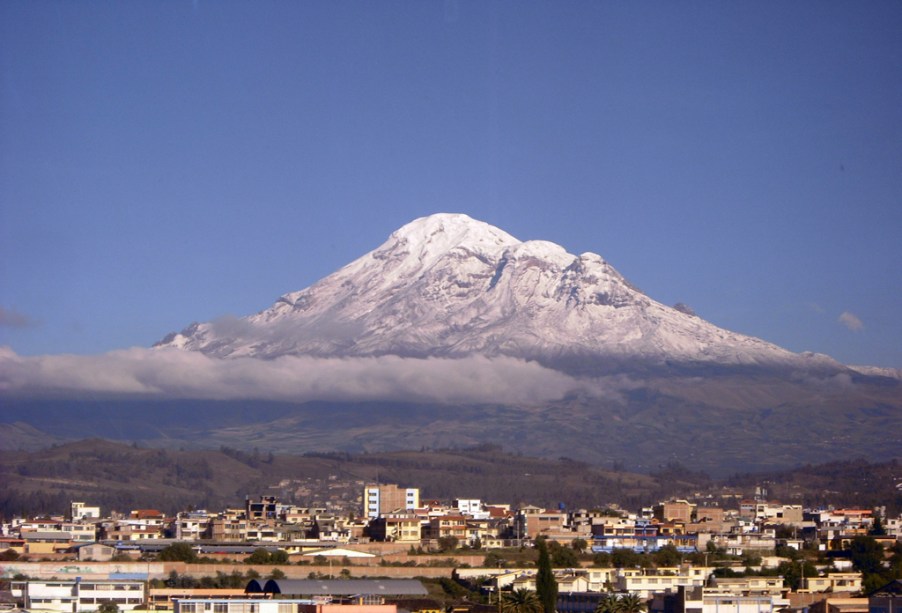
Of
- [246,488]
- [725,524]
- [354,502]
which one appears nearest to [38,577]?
[725,524]

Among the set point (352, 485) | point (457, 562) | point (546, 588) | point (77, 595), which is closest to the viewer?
point (546, 588)

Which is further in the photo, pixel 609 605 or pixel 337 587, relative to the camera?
pixel 337 587

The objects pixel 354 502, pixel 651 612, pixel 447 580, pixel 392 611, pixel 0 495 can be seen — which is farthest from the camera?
pixel 354 502

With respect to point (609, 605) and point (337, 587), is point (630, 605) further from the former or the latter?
point (337, 587)

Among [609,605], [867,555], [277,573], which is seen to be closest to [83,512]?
[277,573]

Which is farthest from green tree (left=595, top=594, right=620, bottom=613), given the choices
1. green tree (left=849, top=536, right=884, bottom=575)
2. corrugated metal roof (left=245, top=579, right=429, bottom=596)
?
green tree (left=849, top=536, right=884, bottom=575)

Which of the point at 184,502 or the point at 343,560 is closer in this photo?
the point at 343,560

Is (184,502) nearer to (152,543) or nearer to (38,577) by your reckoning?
(152,543)
